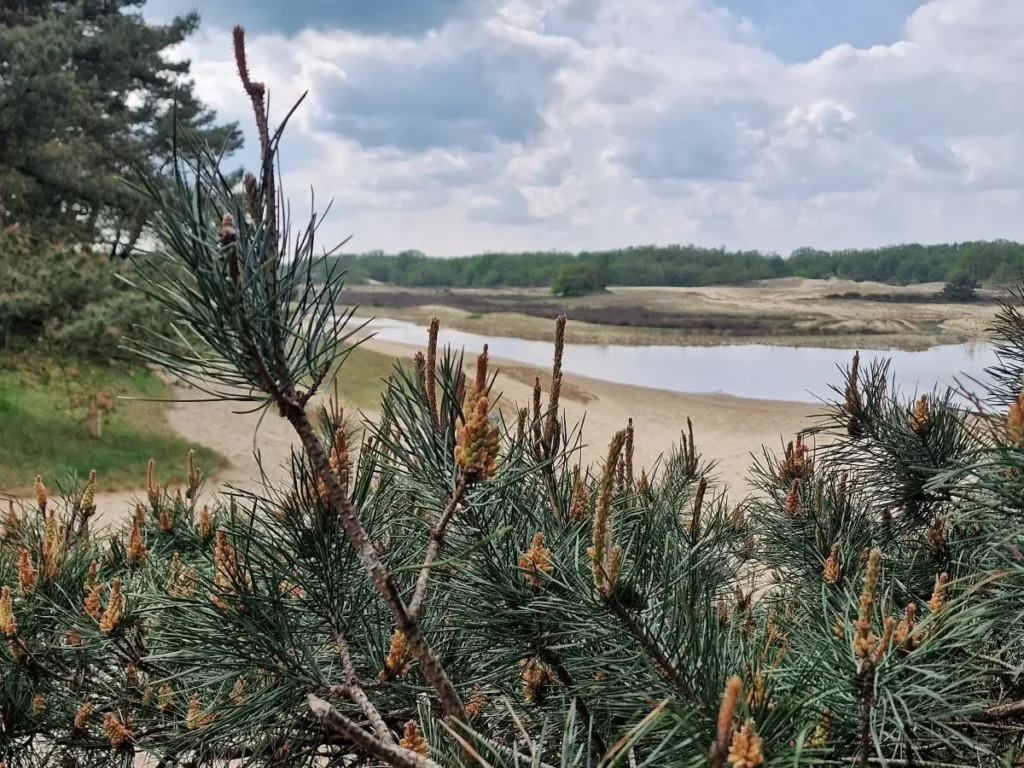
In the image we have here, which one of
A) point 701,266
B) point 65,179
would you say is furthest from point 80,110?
point 701,266

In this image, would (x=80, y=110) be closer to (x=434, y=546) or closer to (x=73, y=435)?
(x=73, y=435)

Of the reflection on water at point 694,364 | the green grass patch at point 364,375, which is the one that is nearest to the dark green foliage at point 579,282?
the reflection on water at point 694,364

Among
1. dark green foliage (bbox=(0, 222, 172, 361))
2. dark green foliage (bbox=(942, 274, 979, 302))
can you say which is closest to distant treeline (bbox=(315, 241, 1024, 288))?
dark green foliage (bbox=(942, 274, 979, 302))

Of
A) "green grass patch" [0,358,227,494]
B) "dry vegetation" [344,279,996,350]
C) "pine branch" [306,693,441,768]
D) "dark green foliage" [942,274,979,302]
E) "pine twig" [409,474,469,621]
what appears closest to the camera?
"pine branch" [306,693,441,768]

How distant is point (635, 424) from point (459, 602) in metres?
11.6

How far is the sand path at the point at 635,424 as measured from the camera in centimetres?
859

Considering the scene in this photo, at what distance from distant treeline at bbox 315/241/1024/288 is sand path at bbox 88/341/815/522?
2.32 meters

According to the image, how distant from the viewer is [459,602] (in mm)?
694

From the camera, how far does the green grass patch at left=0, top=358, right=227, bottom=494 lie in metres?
6.64

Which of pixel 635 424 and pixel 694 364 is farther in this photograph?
pixel 694 364

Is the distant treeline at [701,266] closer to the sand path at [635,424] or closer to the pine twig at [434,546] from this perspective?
the pine twig at [434,546]

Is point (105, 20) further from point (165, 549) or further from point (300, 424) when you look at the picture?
point (300, 424)

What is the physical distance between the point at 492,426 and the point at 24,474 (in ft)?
24.8

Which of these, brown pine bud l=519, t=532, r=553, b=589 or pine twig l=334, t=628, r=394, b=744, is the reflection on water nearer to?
brown pine bud l=519, t=532, r=553, b=589
